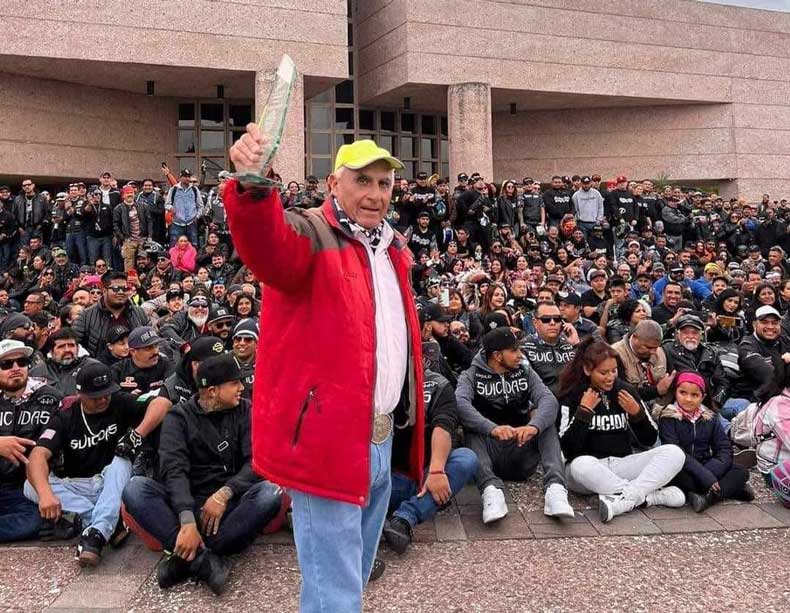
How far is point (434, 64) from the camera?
64.0 feet

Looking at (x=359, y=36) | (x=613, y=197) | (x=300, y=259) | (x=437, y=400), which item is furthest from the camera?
(x=359, y=36)

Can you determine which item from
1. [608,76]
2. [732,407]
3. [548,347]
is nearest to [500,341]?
[548,347]

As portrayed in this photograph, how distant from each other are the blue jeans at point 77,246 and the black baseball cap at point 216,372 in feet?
31.8

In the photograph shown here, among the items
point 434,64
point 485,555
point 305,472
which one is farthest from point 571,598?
point 434,64

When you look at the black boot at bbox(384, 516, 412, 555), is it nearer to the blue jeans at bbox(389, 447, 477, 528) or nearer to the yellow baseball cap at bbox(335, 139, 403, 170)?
the blue jeans at bbox(389, 447, 477, 528)

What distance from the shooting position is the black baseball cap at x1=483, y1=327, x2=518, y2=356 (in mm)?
5220

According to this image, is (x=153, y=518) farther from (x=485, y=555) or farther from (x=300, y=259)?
(x=300, y=259)

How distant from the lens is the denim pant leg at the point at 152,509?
375 cm

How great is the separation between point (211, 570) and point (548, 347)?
380cm

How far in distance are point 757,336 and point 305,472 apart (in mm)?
6133

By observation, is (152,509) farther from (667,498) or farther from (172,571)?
(667,498)

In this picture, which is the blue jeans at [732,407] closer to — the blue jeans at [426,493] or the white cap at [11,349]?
the blue jeans at [426,493]

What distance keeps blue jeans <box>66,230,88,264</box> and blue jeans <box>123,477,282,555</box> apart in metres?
9.77

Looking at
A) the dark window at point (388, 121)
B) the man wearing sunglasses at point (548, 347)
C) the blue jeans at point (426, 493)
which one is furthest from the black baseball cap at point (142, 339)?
the dark window at point (388, 121)
